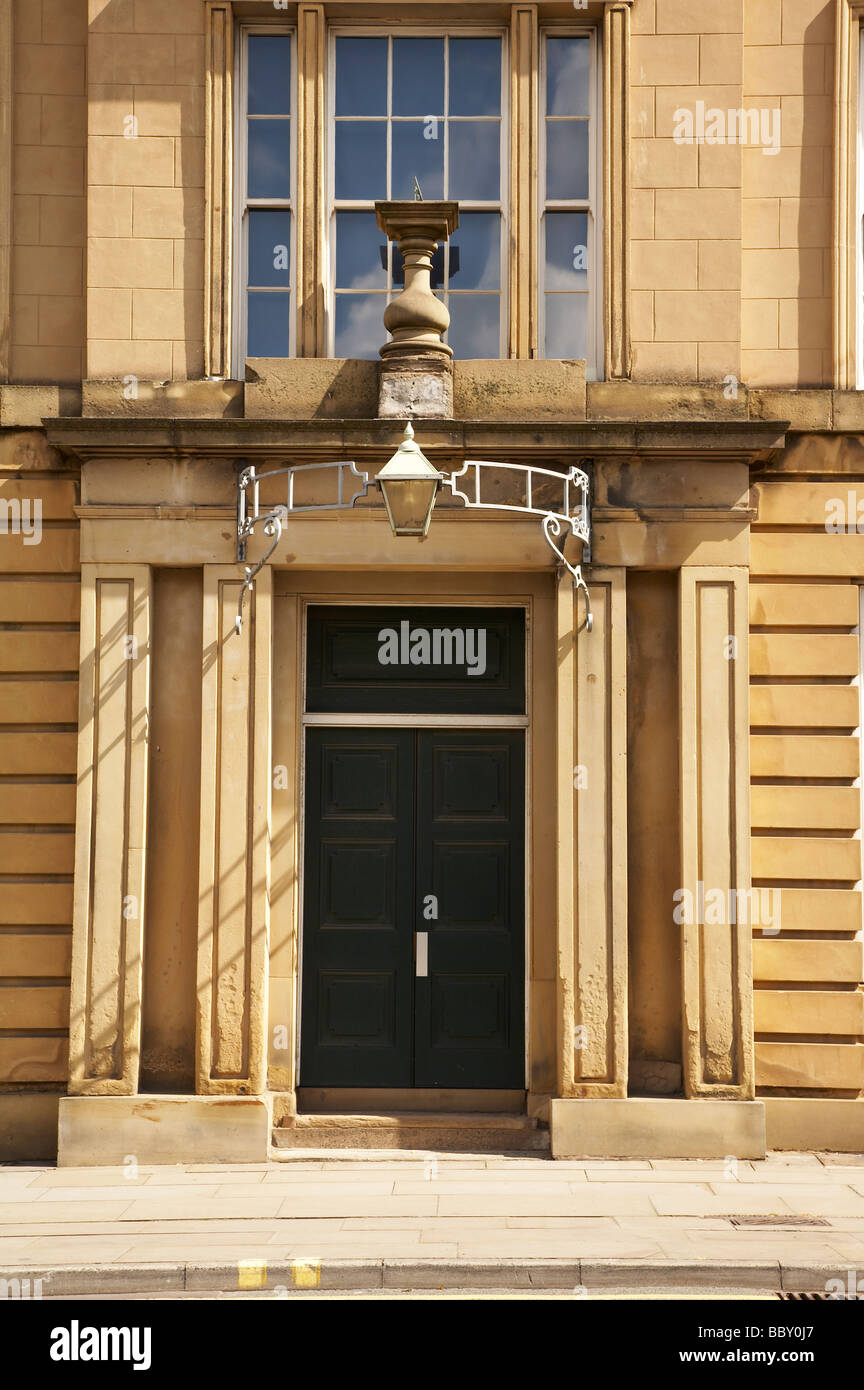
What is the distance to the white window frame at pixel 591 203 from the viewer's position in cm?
985

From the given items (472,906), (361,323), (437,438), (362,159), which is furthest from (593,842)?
(362,159)

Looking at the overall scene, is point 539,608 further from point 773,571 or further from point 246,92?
point 246,92

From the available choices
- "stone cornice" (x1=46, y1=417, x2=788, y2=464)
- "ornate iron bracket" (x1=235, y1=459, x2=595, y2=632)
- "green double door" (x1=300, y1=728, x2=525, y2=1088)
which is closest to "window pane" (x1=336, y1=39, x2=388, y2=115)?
"stone cornice" (x1=46, y1=417, x2=788, y2=464)

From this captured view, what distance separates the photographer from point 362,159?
1000 cm

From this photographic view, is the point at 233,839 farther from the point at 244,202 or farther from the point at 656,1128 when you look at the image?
the point at 244,202

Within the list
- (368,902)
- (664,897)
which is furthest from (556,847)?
(368,902)

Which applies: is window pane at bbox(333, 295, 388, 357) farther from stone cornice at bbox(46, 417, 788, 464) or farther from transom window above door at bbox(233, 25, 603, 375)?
stone cornice at bbox(46, 417, 788, 464)

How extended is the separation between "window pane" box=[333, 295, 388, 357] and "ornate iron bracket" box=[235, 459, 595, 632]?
1071 millimetres

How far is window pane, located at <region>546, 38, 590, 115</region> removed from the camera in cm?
995

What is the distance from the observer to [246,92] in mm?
9953

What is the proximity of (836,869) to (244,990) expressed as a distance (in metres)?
4.20

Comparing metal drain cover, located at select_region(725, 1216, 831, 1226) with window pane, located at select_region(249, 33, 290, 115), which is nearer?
metal drain cover, located at select_region(725, 1216, 831, 1226)

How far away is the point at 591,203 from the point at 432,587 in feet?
10.0

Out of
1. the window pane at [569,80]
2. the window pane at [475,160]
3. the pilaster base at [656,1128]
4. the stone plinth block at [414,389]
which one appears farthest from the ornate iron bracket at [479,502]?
the pilaster base at [656,1128]
